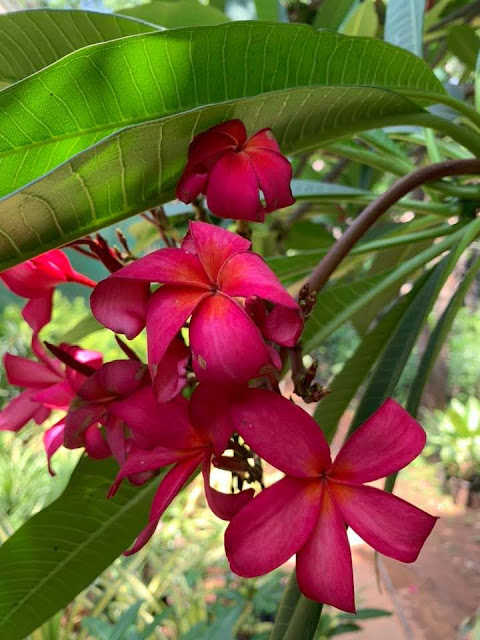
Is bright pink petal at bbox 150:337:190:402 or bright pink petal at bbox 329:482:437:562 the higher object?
bright pink petal at bbox 150:337:190:402

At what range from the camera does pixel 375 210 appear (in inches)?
14.1

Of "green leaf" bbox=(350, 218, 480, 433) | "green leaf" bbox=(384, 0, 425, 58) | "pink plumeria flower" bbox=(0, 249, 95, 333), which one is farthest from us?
"green leaf" bbox=(384, 0, 425, 58)

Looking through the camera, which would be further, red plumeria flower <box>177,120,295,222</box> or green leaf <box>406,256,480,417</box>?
green leaf <box>406,256,480,417</box>

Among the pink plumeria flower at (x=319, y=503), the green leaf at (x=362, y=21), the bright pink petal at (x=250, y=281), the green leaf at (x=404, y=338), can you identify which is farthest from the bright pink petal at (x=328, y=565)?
the green leaf at (x=362, y=21)

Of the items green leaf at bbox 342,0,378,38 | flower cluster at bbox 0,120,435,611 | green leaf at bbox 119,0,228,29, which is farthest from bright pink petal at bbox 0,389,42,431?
green leaf at bbox 342,0,378,38

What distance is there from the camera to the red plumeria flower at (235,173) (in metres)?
0.31

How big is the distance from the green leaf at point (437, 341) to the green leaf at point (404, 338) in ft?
0.12

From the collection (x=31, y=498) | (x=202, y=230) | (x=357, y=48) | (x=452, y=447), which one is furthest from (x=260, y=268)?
(x=452, y=447)

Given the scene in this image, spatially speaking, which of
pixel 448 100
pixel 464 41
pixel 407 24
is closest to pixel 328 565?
pixel 448 100

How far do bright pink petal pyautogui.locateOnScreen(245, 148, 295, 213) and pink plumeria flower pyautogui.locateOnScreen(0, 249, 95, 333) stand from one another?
142mm

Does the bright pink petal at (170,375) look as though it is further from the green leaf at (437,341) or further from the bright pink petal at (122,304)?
the green leaf at (437,341)

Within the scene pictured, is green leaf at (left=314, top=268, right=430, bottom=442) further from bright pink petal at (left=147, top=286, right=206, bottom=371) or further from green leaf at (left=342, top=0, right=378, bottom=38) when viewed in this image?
green leaf at (left=342, top=0, right=378, bottom=38)

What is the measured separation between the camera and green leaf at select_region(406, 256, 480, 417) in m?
0.53

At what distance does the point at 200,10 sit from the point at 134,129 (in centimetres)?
50
